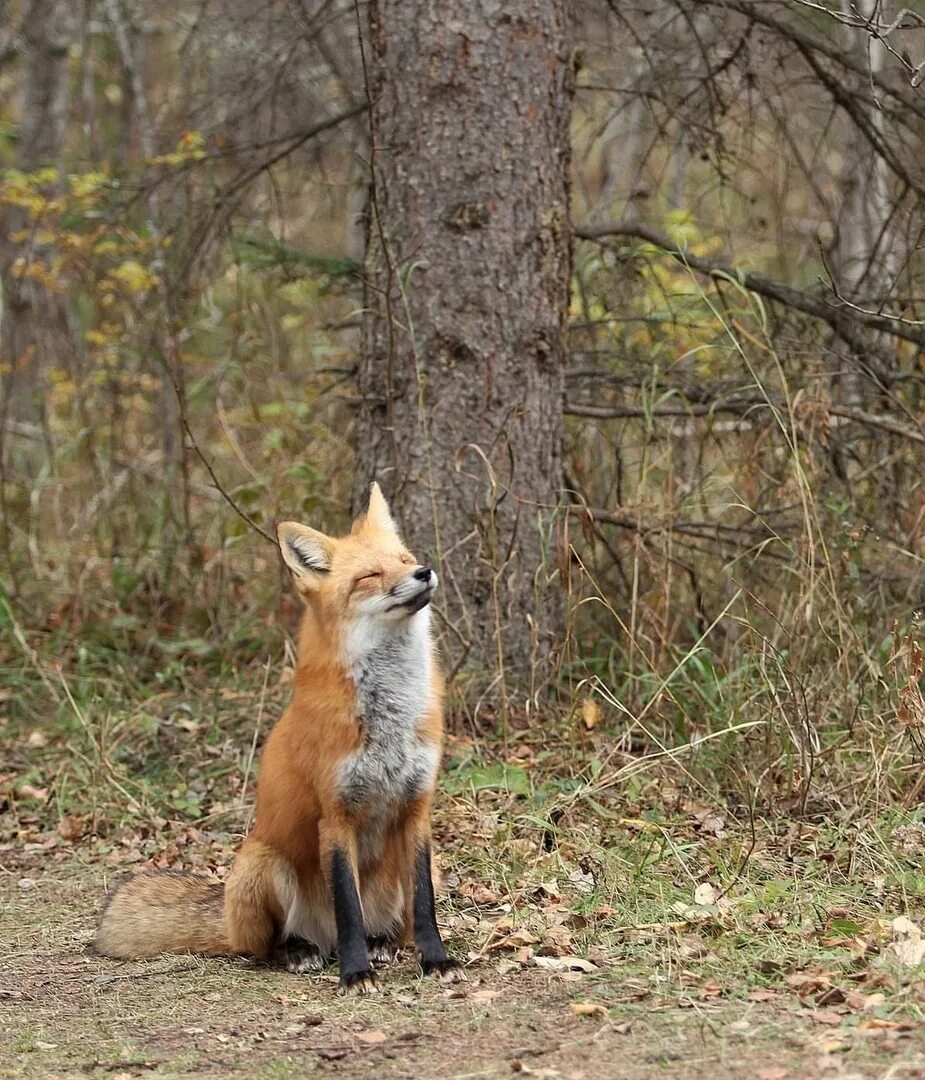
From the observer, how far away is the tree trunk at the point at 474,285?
6.51 metres

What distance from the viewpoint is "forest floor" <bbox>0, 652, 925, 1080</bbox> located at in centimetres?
345

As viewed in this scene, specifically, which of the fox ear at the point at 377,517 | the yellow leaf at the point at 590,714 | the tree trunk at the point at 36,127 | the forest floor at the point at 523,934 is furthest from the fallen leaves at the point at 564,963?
the tree trunk at the point at 36,127

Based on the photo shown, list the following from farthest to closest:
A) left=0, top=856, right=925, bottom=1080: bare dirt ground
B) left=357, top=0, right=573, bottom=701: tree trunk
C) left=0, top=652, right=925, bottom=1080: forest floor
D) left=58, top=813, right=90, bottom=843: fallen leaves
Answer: left=357, top=0, right=573, bottom=701: tree trunk, left=58, top=813, right=90, bottom=843: fallen leaves, left=0, top=652, right=925, bottom=1080: forest floor, left=0, top=856, right=925, bottom=1080: bare dirt ground

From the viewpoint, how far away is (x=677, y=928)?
4.26 metres

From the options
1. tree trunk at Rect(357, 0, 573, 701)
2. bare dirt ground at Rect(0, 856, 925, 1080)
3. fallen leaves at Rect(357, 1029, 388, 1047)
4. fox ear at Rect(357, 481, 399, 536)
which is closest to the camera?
bare dirt ground at Rect(0, 856, 925, 1080)

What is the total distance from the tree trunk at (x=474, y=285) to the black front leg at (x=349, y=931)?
2233mm

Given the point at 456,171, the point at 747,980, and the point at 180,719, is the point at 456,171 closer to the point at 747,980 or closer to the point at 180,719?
the point at 180,719

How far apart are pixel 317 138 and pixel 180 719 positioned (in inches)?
162

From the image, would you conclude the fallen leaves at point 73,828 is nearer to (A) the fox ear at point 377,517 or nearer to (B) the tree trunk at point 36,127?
(A) the fox ear at point 377,517

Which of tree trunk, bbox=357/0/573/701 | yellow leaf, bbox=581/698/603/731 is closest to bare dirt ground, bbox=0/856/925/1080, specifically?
yellow leaf, bbox=581/698/603/731

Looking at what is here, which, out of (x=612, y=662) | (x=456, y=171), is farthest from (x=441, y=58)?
(x=612, y=662)

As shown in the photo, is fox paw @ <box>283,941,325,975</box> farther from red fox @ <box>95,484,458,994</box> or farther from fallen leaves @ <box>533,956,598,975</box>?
fallen leaves @ <box>533,956,598,975</box>

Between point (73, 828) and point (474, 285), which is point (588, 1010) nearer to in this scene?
point (73, 828)

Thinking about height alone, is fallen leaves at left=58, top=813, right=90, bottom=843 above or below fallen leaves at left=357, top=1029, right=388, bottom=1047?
below
